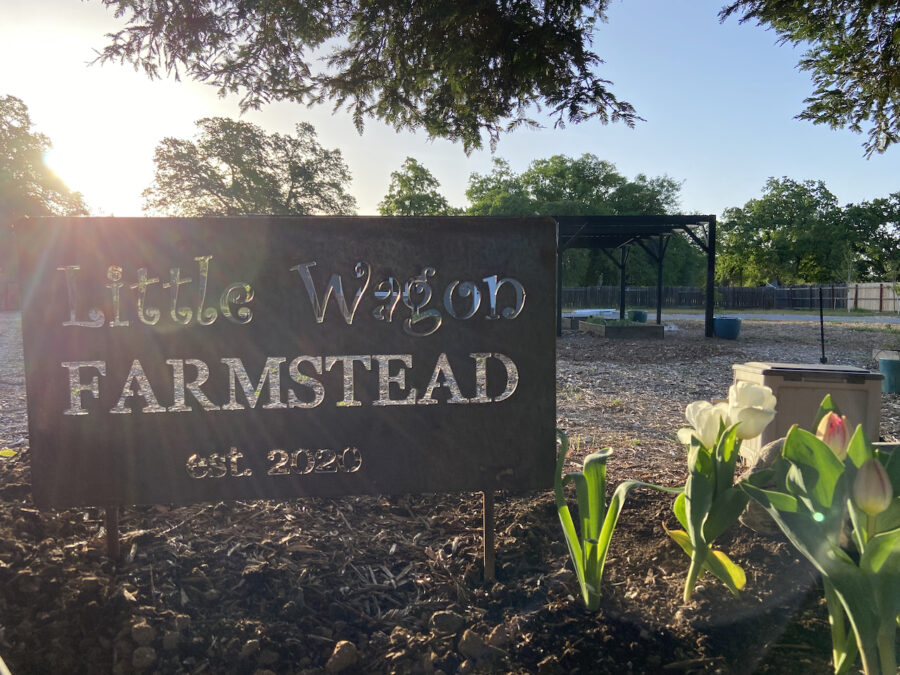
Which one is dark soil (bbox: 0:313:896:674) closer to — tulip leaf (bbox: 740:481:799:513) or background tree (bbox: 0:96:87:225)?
tulip leaf (bbox: 740:481:799:513)

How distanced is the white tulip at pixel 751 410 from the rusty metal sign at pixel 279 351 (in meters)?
0.61

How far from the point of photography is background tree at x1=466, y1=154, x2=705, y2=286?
1686 inches

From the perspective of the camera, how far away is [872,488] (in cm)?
117

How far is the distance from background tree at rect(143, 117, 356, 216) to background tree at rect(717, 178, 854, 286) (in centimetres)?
3726

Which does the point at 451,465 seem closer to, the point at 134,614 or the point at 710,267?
the point at 134,614

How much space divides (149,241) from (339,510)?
53.1 inches

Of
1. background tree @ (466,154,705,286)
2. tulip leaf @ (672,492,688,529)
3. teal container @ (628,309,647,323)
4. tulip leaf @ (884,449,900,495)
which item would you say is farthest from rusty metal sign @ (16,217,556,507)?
background tree @ (466,154,705,286)

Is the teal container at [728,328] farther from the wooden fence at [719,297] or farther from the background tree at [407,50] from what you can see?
the wooden fence at [719,297]

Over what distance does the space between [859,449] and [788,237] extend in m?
54.4

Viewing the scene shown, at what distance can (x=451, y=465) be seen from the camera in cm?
206

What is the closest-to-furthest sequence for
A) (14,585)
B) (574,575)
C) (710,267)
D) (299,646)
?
(299,646)
(14,585)
(574,575)
(710,267)

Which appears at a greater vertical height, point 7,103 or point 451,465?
point 7,103

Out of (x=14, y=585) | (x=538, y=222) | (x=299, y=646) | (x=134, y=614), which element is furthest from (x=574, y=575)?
(x=14, y=585)

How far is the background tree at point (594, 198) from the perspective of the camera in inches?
Result: 1686
